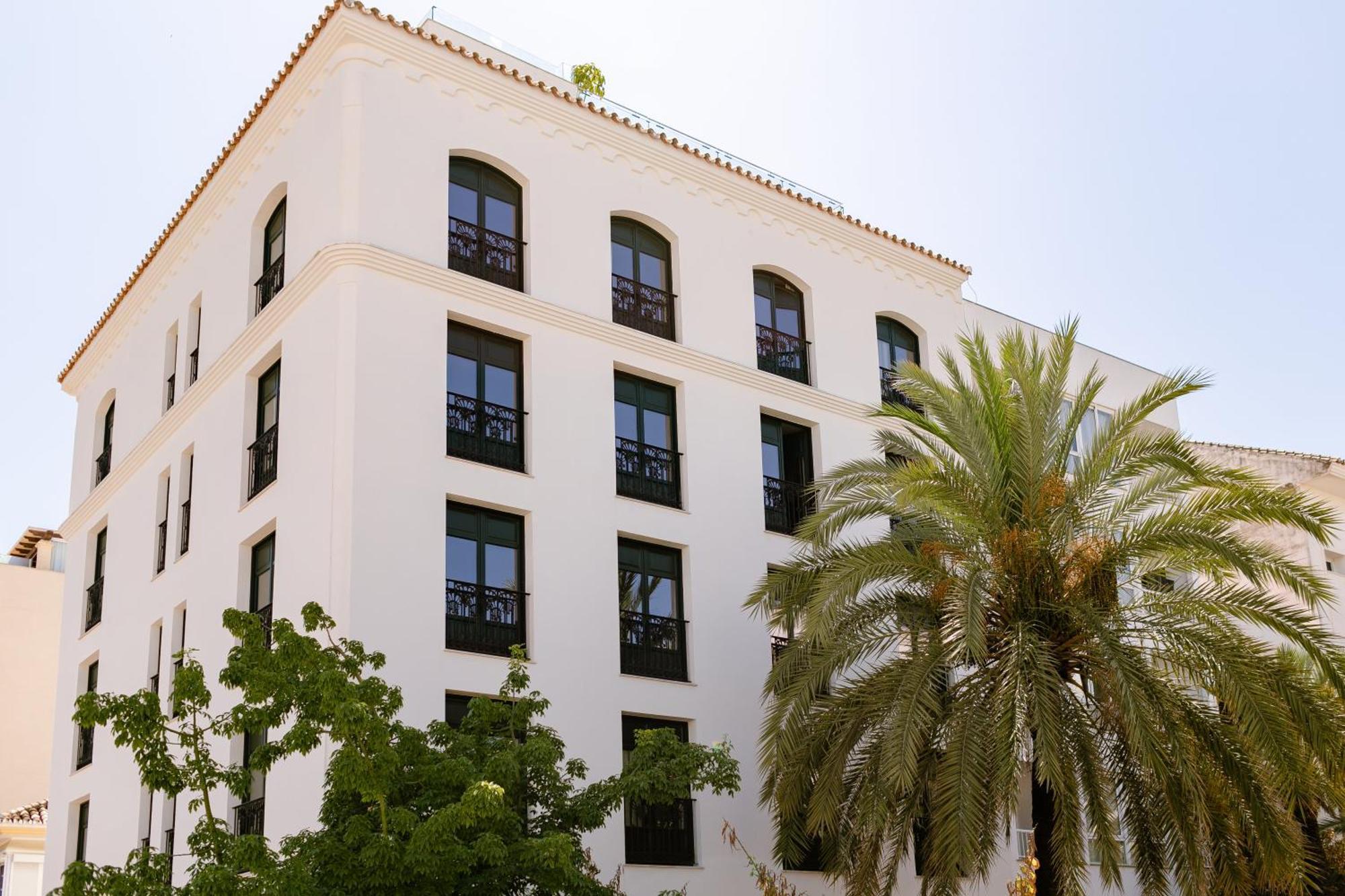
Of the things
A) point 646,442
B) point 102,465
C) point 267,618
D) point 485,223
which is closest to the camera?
point 267,618

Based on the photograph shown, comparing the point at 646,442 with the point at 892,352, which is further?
the point at 892,352

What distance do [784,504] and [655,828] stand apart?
6166mm

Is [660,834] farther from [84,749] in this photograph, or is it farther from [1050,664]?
[84,749]

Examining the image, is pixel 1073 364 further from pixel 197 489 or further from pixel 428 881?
pixel 428 881

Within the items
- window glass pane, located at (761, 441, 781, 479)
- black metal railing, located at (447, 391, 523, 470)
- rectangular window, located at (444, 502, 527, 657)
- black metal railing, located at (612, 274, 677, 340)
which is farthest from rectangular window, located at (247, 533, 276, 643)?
window glass pane, located at (761, 441, 781, 479)

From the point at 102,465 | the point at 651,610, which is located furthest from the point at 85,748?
the point at 651,610

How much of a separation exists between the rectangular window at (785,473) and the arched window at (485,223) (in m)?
5.32

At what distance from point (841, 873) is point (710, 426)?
24.9ft

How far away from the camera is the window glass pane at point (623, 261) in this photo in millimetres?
24272

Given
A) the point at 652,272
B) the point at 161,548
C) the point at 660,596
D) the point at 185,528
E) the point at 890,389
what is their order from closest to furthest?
1. the point at 660,596
2. the point at 185,528
3. the point at 652,272
4. the point at 161,548
5. the point at 890,389

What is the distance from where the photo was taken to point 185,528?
80.1 ft

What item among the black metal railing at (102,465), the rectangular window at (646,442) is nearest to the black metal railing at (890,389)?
the rectangular window at (646,442)

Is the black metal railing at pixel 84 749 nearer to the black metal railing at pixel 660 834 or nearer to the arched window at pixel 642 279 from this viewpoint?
Result: the black metal railing at pixel 660 834

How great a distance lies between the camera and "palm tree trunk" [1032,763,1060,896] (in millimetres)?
18156
